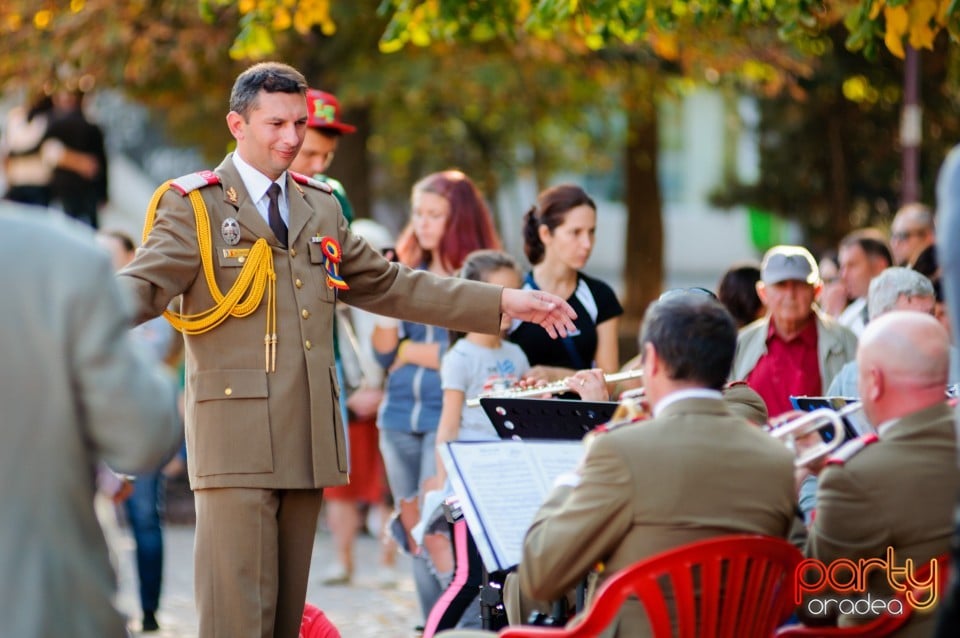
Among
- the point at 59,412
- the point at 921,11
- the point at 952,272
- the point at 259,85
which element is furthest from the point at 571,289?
the point at 59,412

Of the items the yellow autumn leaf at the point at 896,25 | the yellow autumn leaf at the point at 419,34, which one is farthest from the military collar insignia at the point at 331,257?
the yellow autumn leaf at the point at 419,34

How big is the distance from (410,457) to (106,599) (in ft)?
15.0

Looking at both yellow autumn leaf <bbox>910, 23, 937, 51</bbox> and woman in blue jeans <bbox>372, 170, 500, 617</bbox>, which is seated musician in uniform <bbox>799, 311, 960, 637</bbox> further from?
woman in blue jeans <bbox>372, 170, 500, 617</bbox>

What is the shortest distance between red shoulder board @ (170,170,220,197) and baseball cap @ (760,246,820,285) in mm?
3022

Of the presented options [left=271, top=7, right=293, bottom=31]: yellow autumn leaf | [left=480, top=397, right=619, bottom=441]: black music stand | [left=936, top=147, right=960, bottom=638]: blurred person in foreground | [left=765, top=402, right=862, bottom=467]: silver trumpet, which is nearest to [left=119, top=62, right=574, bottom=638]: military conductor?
[left=480, top=397, right=619, bottom=441]: black music stand

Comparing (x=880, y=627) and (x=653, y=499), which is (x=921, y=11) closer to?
(x=880, y=627)

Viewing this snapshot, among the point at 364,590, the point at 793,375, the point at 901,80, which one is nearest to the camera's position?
the point at 793,375

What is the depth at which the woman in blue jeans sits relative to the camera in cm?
808

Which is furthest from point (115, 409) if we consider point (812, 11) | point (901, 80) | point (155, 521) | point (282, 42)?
point (901, 80)

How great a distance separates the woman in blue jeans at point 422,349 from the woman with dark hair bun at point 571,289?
680 millimetres

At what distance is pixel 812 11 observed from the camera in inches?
335

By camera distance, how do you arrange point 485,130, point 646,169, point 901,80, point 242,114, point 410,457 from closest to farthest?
point 242,114
point 410,457
point 901,80
point 646,169
point 485,130

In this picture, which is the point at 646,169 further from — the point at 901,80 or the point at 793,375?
the point at 793,375

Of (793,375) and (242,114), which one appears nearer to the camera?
(242,114)
